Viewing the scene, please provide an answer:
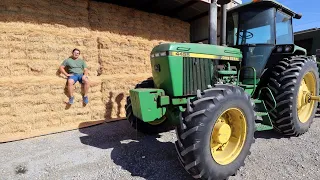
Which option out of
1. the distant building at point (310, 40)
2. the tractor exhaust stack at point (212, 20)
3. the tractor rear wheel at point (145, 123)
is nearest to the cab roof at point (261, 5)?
the tractor exhaust stack at point (212, 20)

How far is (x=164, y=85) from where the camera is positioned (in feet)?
10.2

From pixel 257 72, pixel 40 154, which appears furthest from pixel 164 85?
pixel 40 154

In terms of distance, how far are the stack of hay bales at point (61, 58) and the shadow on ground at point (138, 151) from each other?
68cm

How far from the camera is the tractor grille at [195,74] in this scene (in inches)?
121

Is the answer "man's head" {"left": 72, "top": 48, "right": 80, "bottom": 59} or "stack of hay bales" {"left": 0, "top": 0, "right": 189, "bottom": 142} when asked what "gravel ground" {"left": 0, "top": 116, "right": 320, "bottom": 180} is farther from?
"man's head" {"left": 72, "top": 48, "right": 80, "bottom": 59}

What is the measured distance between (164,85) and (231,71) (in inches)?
41.4

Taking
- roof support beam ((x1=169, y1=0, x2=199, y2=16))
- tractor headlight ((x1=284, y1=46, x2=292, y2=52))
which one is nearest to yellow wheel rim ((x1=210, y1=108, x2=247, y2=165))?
tractor headlight ((x1=284, y1=46, x2=292, y2=52))

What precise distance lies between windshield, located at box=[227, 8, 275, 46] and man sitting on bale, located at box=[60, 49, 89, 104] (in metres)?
3.06

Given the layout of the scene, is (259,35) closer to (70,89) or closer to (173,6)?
(173,6)

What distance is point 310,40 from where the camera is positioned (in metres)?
8.26

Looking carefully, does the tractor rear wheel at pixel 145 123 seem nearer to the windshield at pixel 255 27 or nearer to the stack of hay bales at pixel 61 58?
the stack of hay bales at pixel 61 58

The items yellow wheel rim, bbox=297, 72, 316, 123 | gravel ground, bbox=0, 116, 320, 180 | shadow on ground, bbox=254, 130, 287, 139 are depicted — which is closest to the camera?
gravel ground, bbox=0, 116, 320, 180

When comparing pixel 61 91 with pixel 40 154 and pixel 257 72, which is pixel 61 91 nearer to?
pixel 40 154

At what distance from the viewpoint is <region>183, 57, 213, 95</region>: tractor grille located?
10.1 ft
